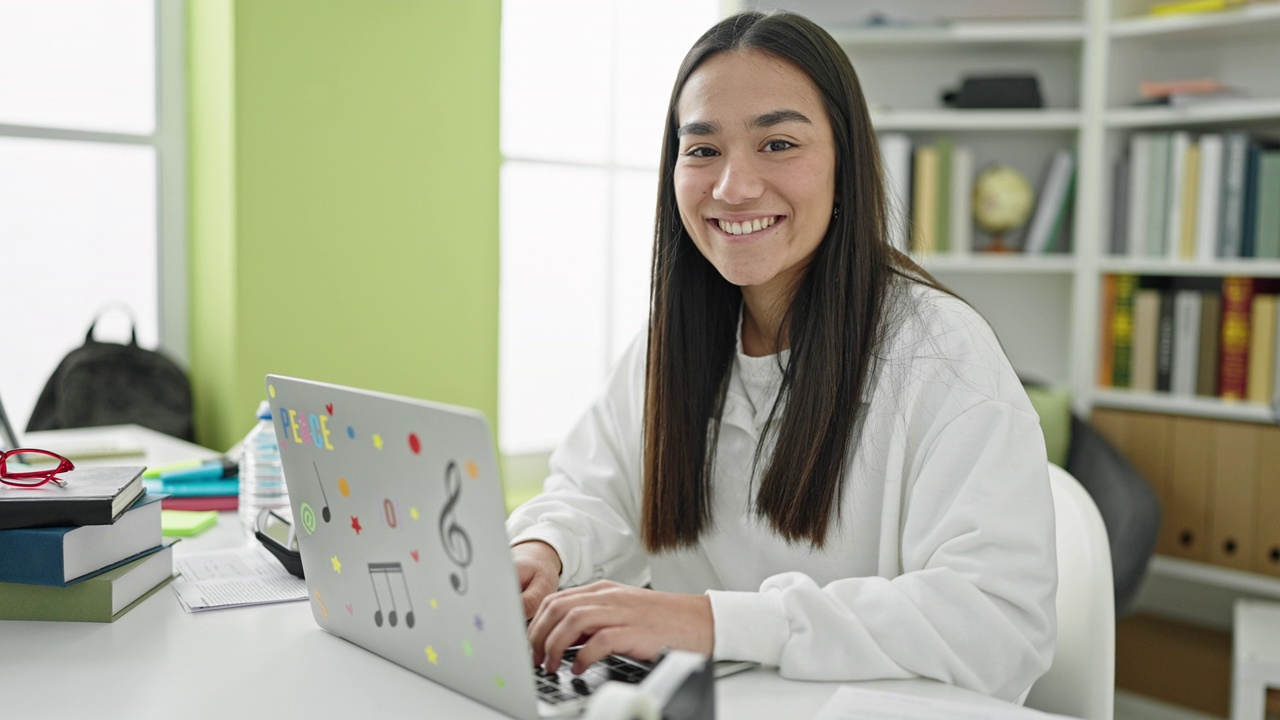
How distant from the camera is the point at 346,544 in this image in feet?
2.94

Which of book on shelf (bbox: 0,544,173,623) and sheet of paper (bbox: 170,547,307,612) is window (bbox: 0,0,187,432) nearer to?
sheet of paper (bbox: 170,547,307,612)

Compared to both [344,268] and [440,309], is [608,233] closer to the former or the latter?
[440,309]

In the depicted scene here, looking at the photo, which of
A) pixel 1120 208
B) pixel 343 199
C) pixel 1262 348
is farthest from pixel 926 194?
pixel 343 199

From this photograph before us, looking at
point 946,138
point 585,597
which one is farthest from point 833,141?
point 946,138

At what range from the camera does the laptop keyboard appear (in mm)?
828

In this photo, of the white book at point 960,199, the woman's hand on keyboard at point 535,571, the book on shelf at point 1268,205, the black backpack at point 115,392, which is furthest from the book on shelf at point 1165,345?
the black backpack at point 115,392

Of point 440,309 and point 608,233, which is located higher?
point 608,233

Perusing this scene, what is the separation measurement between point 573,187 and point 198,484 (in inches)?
69.1

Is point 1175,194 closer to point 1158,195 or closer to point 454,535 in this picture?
point 1158,195

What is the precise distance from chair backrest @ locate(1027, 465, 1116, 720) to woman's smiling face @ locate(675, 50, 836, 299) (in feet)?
1.45

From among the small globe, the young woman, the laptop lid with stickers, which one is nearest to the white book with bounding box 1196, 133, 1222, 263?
the small globe

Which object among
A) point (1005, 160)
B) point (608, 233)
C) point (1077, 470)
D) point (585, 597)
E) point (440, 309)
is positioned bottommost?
point (1077, 470)

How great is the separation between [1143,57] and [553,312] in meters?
1.77

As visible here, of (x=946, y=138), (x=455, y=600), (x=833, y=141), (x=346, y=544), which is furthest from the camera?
(x=946, y=138)
